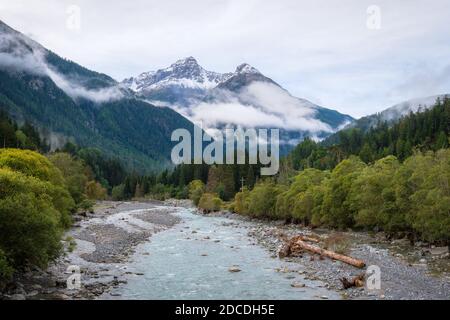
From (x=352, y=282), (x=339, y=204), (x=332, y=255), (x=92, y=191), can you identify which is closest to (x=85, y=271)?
(x=352, y=282)

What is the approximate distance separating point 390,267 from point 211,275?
14.4 meters

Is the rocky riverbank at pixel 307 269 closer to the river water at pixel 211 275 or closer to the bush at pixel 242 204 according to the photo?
the river water at pixel 211 275

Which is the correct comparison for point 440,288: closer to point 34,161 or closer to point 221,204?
point 34,161

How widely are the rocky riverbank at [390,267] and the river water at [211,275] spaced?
1427 millimetres

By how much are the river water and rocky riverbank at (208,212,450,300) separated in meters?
1.43

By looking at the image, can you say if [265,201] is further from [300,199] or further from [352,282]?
[352,282]

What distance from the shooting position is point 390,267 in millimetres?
36281

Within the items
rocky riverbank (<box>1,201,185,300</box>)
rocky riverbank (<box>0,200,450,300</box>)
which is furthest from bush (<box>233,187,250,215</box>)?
rocky riverbank (<box>1,201,185,300</box>)

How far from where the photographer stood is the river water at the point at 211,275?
92.1 ft

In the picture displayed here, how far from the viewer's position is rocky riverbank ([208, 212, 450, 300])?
27781mm

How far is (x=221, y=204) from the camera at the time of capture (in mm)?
130625

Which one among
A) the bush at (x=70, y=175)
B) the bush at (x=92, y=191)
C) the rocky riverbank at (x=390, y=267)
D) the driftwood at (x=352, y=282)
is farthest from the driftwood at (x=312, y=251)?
the bush at (x=92, y=191)
